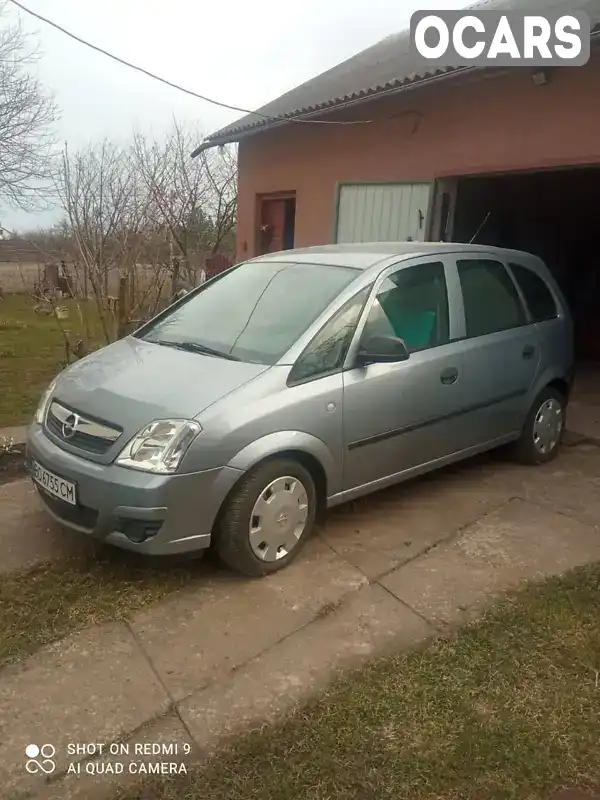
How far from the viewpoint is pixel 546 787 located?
222cm

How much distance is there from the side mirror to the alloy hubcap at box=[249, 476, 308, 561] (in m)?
0.79

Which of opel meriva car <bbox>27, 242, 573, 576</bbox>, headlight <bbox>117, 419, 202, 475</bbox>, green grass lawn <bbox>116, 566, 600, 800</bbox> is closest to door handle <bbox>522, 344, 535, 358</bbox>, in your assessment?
opel meriva car <bbox>27, 242, 573, 576</bbox>

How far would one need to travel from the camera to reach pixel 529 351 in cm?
475

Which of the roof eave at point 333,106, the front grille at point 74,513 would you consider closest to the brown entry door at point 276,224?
the roof eave at point 333,106

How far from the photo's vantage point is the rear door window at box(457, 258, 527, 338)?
4395mm

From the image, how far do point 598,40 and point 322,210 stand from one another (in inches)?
174

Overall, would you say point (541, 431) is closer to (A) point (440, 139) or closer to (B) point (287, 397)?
(B) point (287, 397)

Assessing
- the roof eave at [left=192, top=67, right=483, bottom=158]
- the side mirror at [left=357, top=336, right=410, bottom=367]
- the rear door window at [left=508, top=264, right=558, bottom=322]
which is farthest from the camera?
the roof eave at [left=192, top=67, right=483, bottom=158]

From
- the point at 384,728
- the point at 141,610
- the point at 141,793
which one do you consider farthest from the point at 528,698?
the point at 141,610

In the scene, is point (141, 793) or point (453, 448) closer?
point (141, 793)

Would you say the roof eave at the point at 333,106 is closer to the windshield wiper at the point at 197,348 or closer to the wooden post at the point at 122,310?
the wooden post at the point at 122,310

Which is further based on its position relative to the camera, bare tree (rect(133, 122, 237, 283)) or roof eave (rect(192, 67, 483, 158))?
bare tree (rect(133, 122, 237, 283))

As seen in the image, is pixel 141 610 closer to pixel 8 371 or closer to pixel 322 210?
pixel 8 371

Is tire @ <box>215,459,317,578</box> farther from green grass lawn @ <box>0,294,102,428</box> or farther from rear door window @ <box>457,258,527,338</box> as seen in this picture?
green grass lawn @ <box>0,294,102,428</box>
